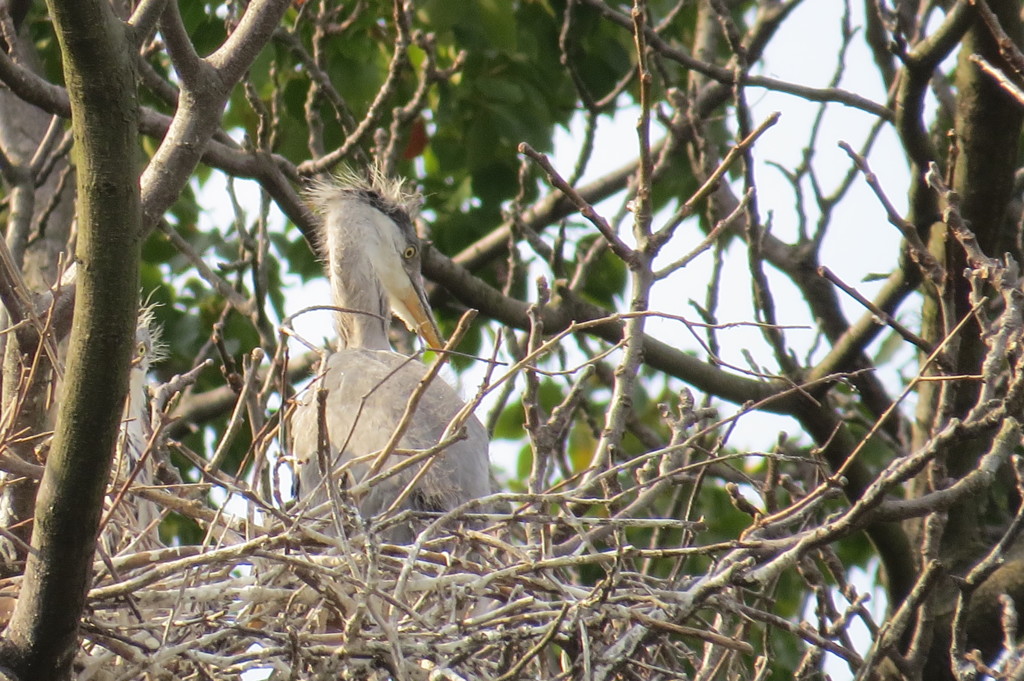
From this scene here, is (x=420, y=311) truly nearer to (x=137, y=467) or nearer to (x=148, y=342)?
(x=148, y=342)

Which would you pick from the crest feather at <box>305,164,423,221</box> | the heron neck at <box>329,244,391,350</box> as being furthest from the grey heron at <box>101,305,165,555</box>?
the crest feather at <box>305,164,423,221</box>

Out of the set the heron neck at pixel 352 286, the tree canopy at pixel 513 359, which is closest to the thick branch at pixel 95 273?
the tree canopy at pixel 513 359

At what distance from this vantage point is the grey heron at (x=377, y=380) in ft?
11.3

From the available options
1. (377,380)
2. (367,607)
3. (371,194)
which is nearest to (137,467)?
(367,607)

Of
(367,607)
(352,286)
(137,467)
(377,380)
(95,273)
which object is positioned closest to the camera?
(95,273)

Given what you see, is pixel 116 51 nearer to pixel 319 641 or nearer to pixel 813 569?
pixel 319 641

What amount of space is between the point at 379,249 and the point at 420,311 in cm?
27

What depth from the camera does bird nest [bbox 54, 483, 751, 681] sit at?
91.9 inches

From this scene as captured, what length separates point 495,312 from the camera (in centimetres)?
427

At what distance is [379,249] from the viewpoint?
15.8 ft

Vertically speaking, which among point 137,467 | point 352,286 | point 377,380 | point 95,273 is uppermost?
point 352,286

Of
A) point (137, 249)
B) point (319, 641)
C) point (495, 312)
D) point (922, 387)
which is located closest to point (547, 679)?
point (319, 641)

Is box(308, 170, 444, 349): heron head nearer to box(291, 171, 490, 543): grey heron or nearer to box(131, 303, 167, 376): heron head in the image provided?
box(291, 171, 490, 543): grey heron

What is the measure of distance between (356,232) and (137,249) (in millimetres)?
2871
